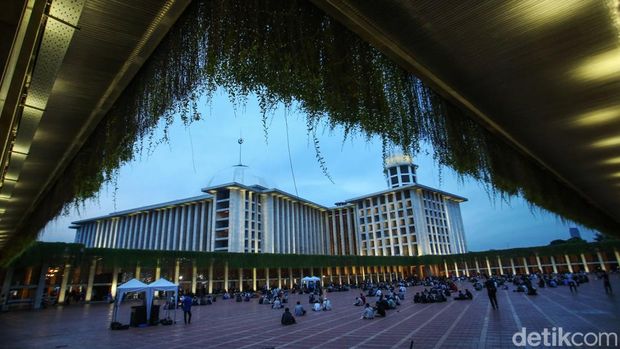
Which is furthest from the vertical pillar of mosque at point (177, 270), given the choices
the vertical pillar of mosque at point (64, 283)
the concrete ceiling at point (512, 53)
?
the concrete ceiling at point (512, 53)

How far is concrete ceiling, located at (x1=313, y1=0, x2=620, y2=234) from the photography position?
2475 millimetres

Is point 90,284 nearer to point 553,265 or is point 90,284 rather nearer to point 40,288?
point 40,288

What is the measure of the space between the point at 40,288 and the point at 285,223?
5022cm

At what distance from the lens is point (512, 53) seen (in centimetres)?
308

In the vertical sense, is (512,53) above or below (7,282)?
above

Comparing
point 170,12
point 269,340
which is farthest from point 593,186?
point 170,12

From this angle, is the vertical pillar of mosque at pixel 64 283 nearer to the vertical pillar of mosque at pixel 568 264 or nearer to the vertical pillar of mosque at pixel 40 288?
the vertical pillar of mosque at pixel 40 288

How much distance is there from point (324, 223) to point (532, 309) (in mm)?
81263

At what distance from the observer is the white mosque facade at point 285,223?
2603 inches

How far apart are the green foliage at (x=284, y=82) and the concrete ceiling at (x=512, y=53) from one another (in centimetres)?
19

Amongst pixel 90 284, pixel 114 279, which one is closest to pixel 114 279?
pixel 114 279

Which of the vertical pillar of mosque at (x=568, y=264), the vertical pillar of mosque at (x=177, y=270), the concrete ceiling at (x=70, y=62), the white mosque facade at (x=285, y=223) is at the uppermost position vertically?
the white mosque facade at (x=285, y=223)

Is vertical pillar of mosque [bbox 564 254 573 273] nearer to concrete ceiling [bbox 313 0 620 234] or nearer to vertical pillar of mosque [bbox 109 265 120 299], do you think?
concrete ceiling [bbox 313 0 620 234]

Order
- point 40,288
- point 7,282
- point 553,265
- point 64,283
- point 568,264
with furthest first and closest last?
point 553,265, point 568,264, point 64,283, point 40,288, point 7,282
